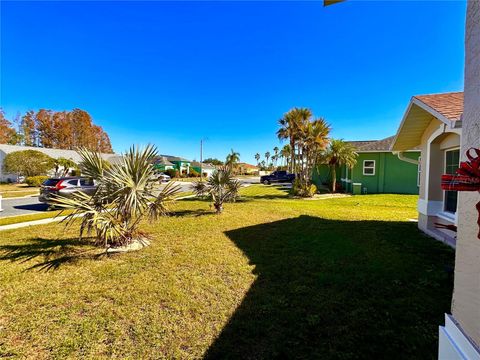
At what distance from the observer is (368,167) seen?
62.3 feet

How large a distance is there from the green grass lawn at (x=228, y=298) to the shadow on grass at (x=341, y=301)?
0.05ft

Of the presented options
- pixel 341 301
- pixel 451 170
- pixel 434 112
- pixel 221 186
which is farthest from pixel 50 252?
pixel 451 170

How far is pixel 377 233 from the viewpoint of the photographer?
718 centimetres

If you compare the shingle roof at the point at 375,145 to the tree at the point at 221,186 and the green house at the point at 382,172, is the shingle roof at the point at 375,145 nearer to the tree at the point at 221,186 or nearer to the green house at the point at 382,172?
the green house at the point at 382,172

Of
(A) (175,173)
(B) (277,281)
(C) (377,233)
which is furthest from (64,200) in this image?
(A) (175,173)

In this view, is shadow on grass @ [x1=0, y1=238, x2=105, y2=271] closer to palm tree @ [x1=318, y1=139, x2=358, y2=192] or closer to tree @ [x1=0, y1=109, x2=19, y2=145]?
palm tree @ [x1=318, y1=139, x2=358, y2=192]

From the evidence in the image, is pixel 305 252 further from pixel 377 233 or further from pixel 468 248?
pixel 468 248

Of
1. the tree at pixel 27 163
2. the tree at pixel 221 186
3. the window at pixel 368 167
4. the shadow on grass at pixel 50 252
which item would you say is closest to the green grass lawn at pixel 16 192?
the tree at pixel 27 163

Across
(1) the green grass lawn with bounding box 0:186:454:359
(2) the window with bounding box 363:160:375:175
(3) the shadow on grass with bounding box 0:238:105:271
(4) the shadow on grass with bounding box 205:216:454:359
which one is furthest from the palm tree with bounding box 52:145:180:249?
(2) the window with bounding box 363:160:375:175

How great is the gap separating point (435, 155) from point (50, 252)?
10511 mm

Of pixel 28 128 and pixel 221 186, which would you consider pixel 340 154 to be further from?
pixel 28 128

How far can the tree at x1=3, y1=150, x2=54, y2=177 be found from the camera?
24.9 meters

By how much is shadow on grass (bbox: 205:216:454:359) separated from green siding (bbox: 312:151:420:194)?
13.7 meters

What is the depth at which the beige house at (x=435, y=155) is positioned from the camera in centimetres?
578
